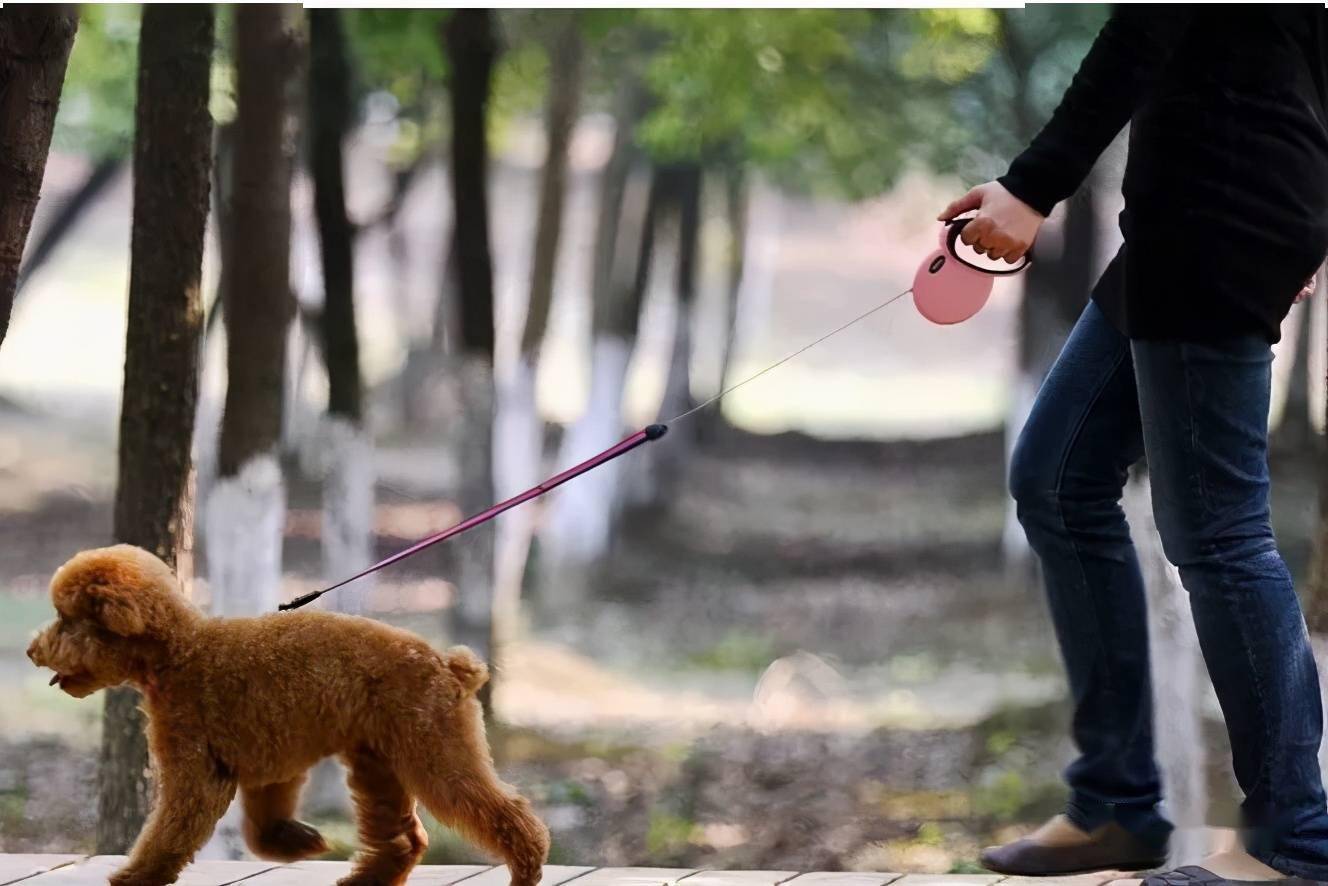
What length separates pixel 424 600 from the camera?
5219 mm

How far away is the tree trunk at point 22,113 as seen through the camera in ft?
8.43

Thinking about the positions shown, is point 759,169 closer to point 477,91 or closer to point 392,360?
point 477,91

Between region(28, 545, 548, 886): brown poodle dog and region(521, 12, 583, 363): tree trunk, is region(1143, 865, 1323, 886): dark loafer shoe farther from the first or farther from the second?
region(521, 12, 583, 363): tree trunk

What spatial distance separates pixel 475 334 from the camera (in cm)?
517

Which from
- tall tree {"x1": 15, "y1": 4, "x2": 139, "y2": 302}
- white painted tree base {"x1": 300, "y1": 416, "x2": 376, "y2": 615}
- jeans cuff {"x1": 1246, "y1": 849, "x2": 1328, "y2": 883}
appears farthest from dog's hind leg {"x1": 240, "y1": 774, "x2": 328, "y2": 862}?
white painted tree base {"x1": 300, "y1": 416, "x2": 376, "y2": 615}

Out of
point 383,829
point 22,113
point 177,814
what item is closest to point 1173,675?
point 383,829

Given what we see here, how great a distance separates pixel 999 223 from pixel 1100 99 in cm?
22

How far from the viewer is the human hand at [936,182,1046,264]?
2.23 meters

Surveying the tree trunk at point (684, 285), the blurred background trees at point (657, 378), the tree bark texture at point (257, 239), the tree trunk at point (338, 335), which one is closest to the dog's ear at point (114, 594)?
the tree bark texture at point (257, 239)

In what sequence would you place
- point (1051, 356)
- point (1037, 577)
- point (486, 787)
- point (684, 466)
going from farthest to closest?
point (684, 466) < point (1037, 577) < point (1051, 356) < point (486, 787)

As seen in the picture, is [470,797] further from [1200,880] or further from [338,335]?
[338,335]

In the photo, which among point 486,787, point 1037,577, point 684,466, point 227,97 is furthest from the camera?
point 684,466

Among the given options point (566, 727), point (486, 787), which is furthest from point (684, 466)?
point (486, 787)

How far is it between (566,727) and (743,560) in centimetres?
105
